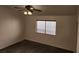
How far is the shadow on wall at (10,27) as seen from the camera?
3.39m

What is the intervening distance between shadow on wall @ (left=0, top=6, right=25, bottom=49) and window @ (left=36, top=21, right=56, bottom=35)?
818 mm

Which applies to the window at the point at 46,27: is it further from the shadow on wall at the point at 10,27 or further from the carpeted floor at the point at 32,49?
the shadow on wall at the point at 10,27

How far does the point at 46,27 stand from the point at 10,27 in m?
1.41

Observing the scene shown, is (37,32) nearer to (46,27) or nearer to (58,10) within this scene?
(46,27)

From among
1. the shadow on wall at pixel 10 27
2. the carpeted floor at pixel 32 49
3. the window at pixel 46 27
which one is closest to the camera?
the carpeted floor at pixel 32 49

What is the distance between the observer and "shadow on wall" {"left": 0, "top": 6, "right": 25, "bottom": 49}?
3395 millimetres

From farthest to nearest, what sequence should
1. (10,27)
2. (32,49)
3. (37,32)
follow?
(37,32), (10,27), (32,49)

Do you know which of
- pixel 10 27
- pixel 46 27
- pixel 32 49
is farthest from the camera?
pixel 46 27

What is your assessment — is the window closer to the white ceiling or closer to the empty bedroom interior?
the empty bedroom interior

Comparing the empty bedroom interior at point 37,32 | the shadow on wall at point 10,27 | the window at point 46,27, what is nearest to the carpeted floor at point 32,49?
the empty bedroom interior at point 37,32

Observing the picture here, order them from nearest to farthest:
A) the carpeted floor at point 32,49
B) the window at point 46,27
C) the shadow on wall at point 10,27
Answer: the carpeted floor at point 32,49, the shadow on wall at point 10,27, the window at point 46,27

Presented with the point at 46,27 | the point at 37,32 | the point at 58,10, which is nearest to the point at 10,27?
the point at 37,32

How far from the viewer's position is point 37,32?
4215 mm
